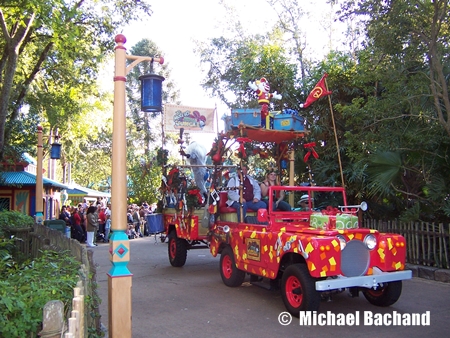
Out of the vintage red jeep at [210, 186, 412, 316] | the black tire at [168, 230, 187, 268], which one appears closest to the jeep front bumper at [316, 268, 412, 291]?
the vintage red jeep at [210, 186, 412, 316]

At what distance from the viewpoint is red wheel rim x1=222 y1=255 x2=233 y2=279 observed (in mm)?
8531

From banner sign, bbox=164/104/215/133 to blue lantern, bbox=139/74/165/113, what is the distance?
4.74 m

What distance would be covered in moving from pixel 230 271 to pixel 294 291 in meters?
2.40

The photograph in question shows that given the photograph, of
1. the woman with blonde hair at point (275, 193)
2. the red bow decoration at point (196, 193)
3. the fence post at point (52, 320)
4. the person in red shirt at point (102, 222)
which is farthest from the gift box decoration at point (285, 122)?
the person in red shirt at point (102, 222)

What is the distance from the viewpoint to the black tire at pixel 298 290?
19.3 feet

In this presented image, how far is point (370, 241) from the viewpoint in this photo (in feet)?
20.2

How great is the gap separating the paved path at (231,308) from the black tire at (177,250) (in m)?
0.87

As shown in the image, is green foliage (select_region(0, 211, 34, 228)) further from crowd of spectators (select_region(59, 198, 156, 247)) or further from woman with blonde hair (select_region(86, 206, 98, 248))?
crowd of spectators (select_region(59, 198, 156, 247))

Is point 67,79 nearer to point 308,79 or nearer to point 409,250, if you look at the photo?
point 308,79

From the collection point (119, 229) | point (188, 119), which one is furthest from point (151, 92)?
point (188, 119)

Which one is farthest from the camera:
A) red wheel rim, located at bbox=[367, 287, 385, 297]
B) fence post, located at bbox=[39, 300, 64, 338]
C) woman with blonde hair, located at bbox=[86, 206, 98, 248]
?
woman with blonde hair, located at bbox=[86, 206, 98, 248]

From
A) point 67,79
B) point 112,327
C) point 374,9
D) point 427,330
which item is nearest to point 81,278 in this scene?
point 112,327

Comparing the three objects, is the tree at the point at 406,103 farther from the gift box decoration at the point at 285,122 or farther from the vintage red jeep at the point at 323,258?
the vintage red jeep at the point at 323,258

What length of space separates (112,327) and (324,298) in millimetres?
3297
